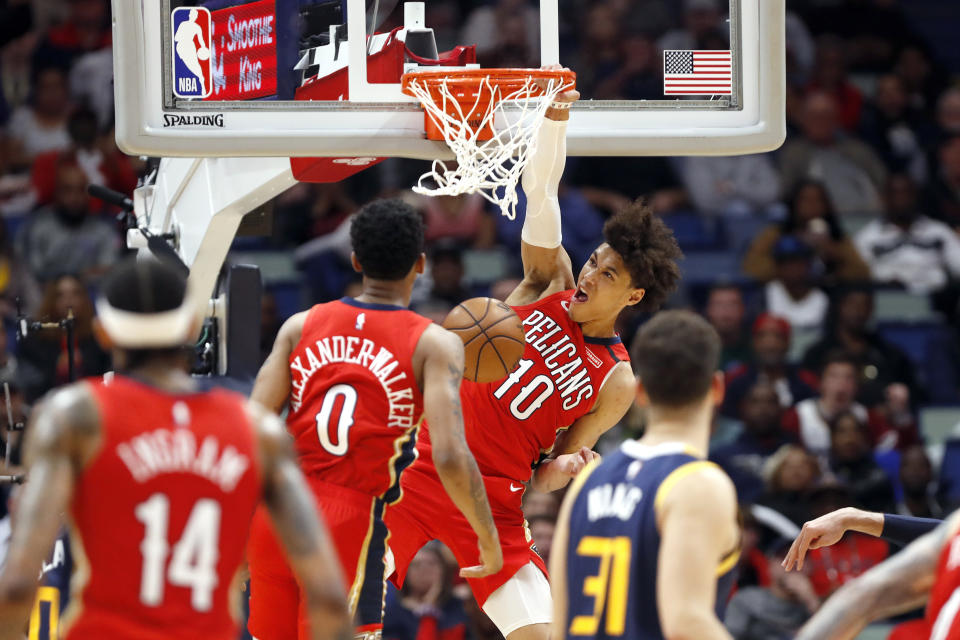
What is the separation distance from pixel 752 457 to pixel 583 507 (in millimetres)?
6600

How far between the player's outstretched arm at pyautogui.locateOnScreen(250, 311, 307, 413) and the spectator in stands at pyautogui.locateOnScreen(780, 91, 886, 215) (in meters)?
8.56

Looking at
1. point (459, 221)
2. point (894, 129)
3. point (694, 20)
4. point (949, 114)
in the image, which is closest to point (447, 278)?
point (459, 221)

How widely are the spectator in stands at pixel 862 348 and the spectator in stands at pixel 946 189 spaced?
1.50 meters

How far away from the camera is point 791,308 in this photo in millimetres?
12305

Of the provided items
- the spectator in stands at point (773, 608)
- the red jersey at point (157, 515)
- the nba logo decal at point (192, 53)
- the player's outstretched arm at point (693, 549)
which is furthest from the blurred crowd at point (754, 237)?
the red jersey at point (157, 515)

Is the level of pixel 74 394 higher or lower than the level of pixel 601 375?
higher

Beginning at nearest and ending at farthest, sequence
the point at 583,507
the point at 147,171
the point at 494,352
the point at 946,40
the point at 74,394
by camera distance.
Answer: the point at 74,394 < the point at 583,507 < the point at 494,352 < the point at 147,171 < the point at 946,40

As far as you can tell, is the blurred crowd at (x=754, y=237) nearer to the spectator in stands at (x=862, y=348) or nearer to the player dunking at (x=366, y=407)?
the spectator in stands at (x=862, y=348)

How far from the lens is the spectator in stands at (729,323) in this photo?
38.4 feet

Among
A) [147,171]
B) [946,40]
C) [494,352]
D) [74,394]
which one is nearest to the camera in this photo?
[74,394]

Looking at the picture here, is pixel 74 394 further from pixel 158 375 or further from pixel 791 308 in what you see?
pixel 791 308

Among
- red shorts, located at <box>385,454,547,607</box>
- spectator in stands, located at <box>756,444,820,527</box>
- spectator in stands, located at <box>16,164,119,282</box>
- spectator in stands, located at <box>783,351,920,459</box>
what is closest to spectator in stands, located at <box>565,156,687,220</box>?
spectator in stands, located at <box>783,351,920,459</box>

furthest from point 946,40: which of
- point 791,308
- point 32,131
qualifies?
point 32,131

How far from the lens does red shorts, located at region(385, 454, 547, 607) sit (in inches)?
272
